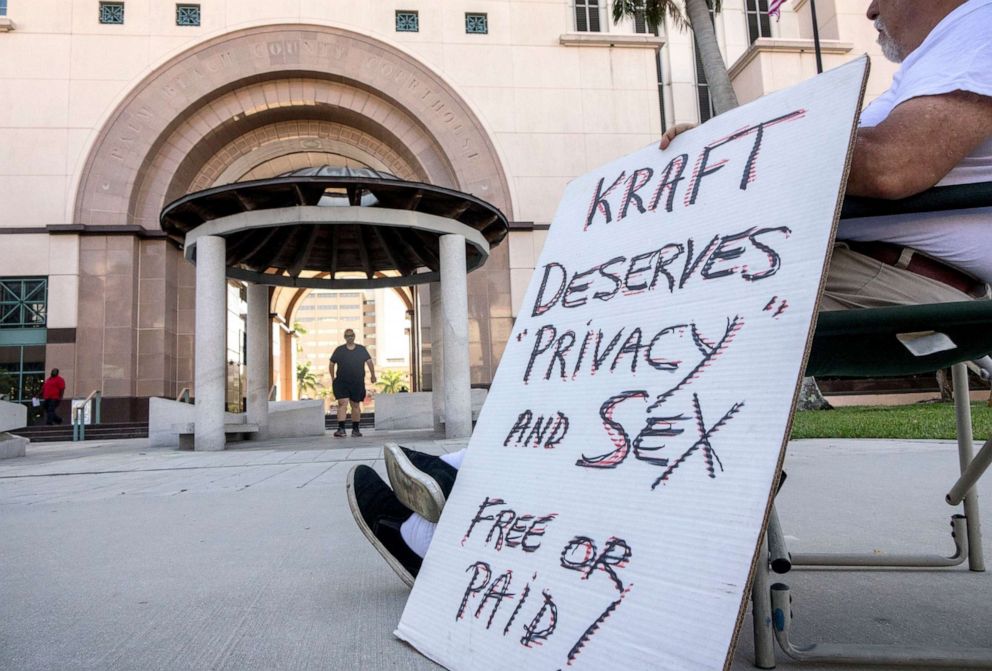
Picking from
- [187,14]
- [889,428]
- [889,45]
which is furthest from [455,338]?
[187,14]

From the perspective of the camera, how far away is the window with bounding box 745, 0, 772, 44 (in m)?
26.5

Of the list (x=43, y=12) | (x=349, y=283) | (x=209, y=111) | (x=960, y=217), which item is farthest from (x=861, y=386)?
(x=43, y=12)

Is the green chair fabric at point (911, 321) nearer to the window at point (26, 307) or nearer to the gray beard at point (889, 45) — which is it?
the gray beard at point (889, 45)

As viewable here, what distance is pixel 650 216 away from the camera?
1792mm

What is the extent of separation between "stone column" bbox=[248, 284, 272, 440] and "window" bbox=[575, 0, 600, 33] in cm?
1571

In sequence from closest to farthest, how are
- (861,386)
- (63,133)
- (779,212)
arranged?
(779,212) < (63,133) < (861,386)

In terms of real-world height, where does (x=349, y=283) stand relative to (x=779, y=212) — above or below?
above

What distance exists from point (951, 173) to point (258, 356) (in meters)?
13.0

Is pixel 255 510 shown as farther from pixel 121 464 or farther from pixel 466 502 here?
pixel 121 464

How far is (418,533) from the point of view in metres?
2.00

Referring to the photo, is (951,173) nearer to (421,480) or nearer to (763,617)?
(763,617)

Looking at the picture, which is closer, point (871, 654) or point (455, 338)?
point (871, 654)

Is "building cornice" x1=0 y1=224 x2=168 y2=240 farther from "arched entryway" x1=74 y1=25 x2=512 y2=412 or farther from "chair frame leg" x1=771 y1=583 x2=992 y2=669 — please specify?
"chair frame leg" x1=771 y1=583 x2=992 y2=669

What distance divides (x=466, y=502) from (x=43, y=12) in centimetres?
2384
